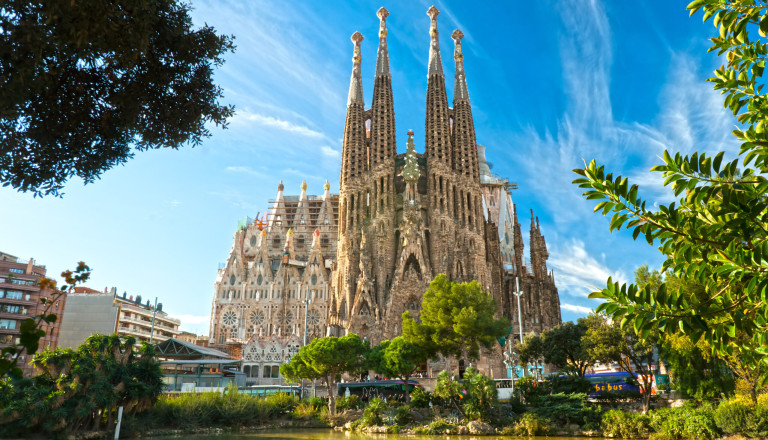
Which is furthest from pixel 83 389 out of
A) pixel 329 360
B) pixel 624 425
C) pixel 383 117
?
pixel 383 117

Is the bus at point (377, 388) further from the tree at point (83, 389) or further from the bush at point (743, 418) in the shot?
the bush at point (743, 418)

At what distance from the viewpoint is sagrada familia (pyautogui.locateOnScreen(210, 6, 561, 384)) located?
155 ft

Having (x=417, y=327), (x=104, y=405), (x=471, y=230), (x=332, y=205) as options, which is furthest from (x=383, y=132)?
(x=104, y=405)

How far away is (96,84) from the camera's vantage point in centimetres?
828

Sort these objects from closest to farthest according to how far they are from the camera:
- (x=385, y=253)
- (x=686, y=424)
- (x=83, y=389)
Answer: (x=83, y=389)
(x=686, y=424)
(x=385, y=253)

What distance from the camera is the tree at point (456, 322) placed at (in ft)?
92.8

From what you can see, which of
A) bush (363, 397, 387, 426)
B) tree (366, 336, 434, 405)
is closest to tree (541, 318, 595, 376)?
tree (366, 336, 434, 405)

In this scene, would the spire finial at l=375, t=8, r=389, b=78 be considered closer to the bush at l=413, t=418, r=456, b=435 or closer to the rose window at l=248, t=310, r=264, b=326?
the rose window at l=248, t=310, r=264, b=326

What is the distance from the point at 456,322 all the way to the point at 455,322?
194mm

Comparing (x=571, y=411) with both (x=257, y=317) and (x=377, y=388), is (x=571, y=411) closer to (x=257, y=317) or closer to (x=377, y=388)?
(x=377, y=388)

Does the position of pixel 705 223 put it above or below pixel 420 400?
above

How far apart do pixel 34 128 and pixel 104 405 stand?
12.9 m

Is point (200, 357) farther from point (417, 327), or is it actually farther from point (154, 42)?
point (154, 42)

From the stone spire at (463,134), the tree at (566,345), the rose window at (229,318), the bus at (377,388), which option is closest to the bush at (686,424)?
the tree at (566,345)
